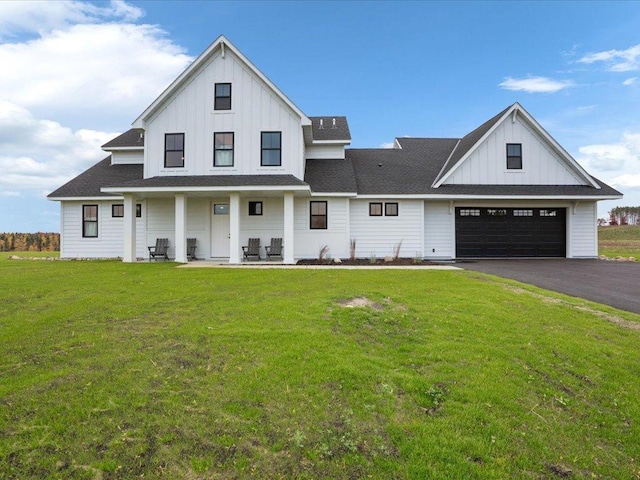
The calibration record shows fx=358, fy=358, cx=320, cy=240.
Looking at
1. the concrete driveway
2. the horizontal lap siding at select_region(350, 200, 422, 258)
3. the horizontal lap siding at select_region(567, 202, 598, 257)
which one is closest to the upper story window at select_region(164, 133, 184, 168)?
the horizontal lap siding at select_region(350, 200, 422, 258)

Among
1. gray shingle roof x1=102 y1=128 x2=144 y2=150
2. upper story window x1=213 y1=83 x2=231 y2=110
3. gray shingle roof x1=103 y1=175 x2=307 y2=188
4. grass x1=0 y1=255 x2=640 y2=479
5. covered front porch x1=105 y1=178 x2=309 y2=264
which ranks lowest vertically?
grass x1=0 y1=255 x2=640 y2=479

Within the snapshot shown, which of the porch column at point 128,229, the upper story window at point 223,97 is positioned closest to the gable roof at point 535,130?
the upper story window at point 223,97

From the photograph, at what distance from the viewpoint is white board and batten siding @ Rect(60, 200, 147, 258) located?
727 inches

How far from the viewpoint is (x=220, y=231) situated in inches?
699

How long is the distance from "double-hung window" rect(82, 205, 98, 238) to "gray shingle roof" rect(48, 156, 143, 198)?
0.86 meters

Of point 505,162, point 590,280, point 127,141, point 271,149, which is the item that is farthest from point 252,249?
point 505,162

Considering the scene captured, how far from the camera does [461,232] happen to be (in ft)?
62.8

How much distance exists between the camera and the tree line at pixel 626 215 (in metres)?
42.8

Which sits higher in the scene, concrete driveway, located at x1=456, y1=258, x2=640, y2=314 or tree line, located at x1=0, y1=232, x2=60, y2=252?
tree line, located at x1=0, y1=232, x2=60, y2=252

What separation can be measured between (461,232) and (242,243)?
11492mm

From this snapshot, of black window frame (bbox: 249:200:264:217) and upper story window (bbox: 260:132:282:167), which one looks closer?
upper story window (bbox: 260:132:282:167)

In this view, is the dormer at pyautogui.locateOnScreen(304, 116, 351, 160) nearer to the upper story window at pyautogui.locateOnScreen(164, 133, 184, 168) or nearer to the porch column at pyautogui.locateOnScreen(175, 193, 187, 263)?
the upper story window at pyautogui.locateOnScreen(164, 133, 184, 168)

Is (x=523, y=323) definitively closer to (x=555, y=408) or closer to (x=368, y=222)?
(x=555, y=408)

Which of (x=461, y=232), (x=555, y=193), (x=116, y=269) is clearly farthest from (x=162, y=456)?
(x=555, y=193)
